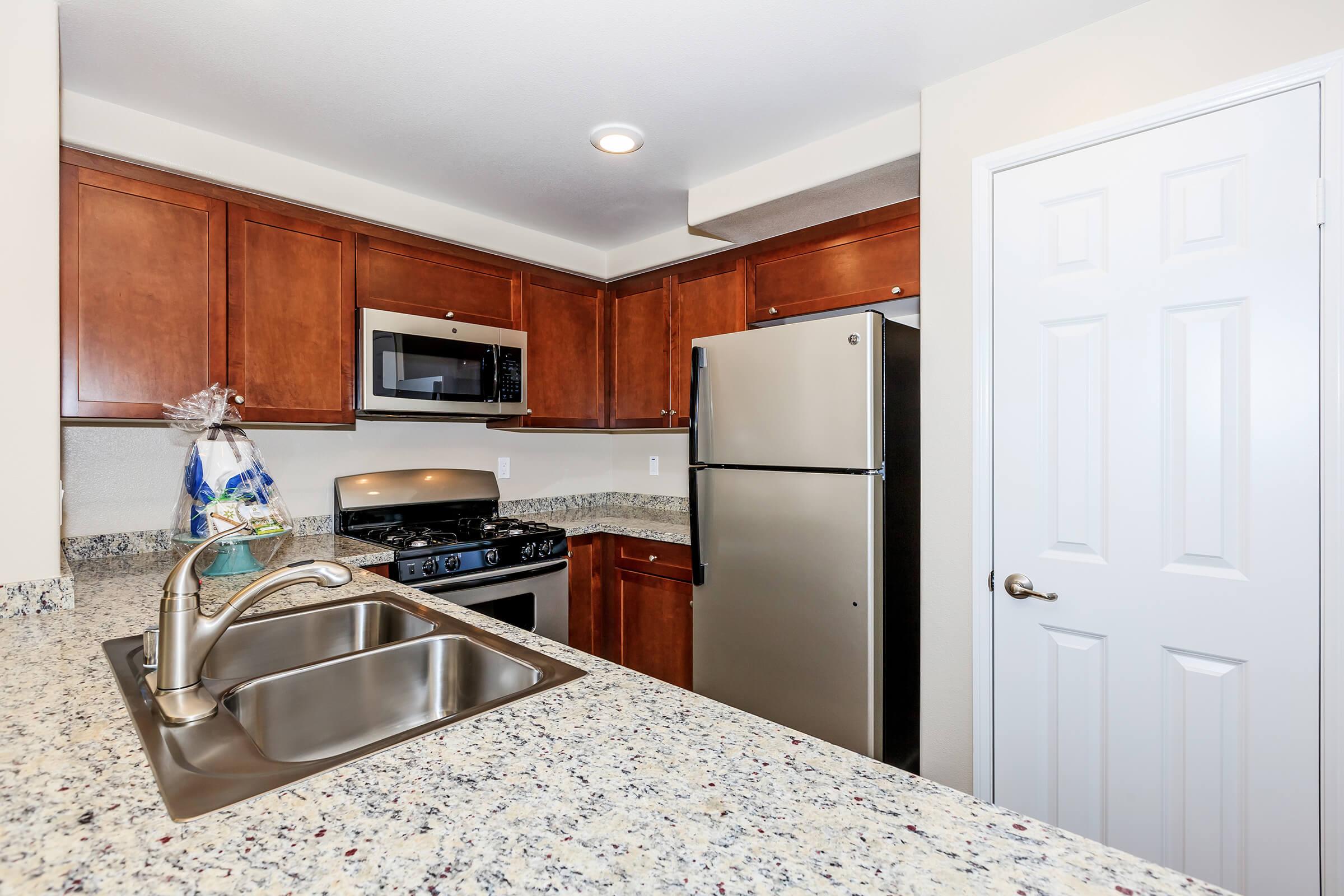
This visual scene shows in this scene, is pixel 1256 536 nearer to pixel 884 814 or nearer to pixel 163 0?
pixel 884 814

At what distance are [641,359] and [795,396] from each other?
130cm

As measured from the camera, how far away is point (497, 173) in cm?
Answer: 263

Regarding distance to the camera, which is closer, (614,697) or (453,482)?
(614,697)

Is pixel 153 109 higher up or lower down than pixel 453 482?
higher up

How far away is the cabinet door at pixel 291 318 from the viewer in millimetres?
2352

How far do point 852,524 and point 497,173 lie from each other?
1.91m

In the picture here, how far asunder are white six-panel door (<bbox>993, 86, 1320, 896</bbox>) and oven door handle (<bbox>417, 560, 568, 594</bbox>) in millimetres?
1787

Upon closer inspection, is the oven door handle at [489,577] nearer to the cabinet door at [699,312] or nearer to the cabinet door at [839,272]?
the cabinet door at [699,312]

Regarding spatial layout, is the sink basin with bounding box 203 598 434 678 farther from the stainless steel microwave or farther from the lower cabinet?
the lower cabinet

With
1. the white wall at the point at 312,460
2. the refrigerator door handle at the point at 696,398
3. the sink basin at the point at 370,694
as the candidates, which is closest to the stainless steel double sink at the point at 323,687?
the sink basin at the point at 370,694

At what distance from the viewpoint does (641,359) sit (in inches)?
133

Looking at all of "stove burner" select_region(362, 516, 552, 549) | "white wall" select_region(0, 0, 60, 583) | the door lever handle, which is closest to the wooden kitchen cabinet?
"stove burner" select_region(362, 516, 552, 549)

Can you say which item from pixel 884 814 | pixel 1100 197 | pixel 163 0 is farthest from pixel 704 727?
pixel 163 0

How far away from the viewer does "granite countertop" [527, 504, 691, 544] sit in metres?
2.97
